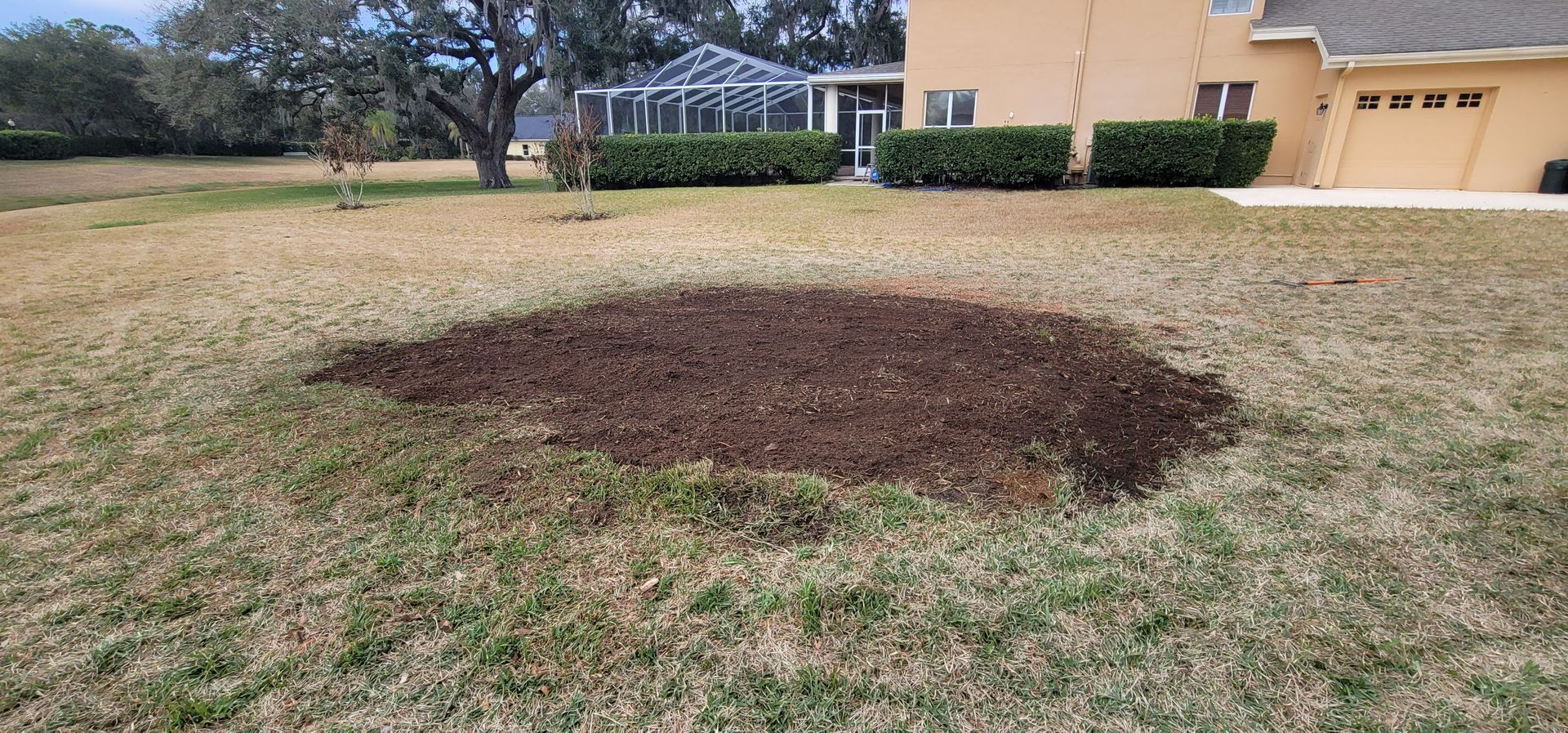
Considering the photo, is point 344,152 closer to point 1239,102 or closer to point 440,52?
point 440,52

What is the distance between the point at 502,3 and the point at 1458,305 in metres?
20.4

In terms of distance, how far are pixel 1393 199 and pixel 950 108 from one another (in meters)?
9.17

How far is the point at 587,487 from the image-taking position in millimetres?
2715

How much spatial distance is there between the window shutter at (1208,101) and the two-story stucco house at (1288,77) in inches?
0.9

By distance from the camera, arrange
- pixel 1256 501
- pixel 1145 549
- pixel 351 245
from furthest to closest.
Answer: pixel 351 245 < pixel 1256 501 < pixel 1145 549

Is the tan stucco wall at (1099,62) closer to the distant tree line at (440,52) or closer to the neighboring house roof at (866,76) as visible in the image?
the neighboring house roof at (866,76)

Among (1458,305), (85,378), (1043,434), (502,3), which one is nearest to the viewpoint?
(1043,434)

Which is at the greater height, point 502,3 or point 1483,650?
point 502,3

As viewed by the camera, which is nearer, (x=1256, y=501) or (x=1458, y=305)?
(x=1256, y=501)

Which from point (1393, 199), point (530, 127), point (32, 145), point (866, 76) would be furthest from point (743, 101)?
point (530, 127)

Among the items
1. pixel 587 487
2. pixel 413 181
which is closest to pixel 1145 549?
pixel 587 487

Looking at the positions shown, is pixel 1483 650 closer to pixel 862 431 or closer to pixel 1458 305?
pixel 862 431

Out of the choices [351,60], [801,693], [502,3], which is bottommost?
[801,693]

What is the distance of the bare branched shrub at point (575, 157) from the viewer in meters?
12.8
